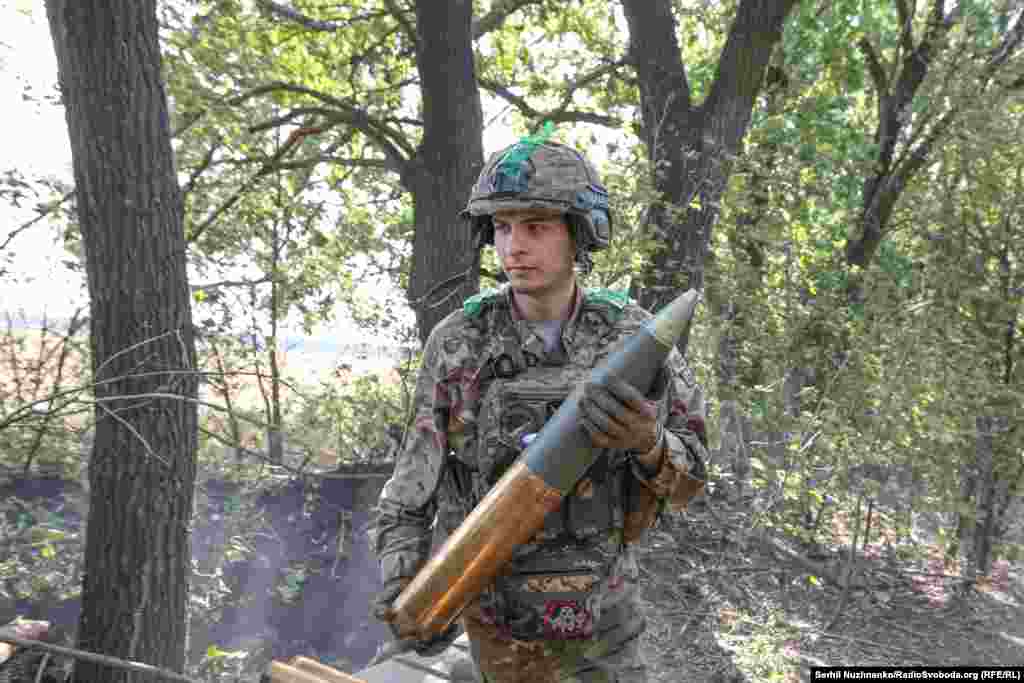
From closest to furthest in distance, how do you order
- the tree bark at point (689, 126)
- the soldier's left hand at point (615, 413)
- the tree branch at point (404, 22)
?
the soldier's left hand at point (615, 413) → the tree branch at point (404, 22) → the tree bark at point (689, 126)

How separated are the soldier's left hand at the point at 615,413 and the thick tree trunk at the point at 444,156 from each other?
3.20 m

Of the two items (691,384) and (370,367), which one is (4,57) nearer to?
(691,384)

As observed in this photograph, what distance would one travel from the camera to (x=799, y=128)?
8.35 meters

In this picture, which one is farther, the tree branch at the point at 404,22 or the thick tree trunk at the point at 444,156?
the tree branch at the point at 404,22

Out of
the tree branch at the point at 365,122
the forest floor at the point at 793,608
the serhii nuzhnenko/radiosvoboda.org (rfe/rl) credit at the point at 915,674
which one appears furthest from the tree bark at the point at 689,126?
the serhii nuzhnenko/radiosvoboda.org (rfe/rl) credit at the point at 915,674

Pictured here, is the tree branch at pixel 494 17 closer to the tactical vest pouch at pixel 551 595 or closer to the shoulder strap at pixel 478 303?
the shoulder strap at pixel 478 303

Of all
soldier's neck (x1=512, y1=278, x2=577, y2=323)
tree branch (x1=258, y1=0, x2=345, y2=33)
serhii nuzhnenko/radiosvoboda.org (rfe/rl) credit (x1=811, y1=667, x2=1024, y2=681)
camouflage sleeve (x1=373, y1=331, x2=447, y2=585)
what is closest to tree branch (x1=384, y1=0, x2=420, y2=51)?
tree branch (x1=258, y1=0, x2=345, y2=33)

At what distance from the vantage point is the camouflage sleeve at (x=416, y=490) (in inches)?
81.6

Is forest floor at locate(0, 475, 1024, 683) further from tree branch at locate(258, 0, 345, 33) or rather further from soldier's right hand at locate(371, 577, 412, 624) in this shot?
tree branch at locate(258, 0, 345, 33)

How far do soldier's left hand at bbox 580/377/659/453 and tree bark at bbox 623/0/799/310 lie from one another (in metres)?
4.26

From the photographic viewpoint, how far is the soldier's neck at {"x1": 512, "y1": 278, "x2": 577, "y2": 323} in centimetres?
215

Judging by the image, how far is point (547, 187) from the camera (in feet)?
6.50

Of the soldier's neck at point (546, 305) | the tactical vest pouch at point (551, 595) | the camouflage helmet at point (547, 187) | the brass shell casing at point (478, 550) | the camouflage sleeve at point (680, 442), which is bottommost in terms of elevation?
the tactical vest pouch at point (551, 595)

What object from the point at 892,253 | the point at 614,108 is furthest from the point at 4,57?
the point at 892,253
